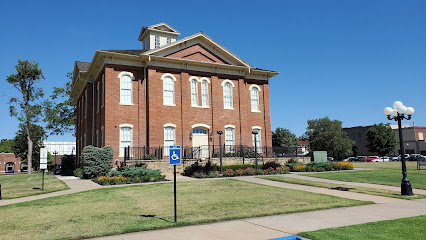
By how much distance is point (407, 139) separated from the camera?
273 ft

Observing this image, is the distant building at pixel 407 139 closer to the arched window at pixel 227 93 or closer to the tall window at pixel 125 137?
the arched window at pixel 227 93

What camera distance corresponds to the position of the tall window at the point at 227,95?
100ft

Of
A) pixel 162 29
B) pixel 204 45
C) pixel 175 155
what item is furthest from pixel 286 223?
pixel 162 29

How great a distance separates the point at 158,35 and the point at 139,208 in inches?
993

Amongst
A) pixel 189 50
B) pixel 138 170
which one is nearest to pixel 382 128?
pixel 189 50

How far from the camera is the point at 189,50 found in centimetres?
2917

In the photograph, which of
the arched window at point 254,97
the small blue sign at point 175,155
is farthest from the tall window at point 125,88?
the small blue sign at point 175,155

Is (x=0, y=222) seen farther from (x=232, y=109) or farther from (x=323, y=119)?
(x=323, y=119)

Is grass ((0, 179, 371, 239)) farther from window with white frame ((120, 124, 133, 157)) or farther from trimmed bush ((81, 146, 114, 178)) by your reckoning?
window with white frame ((120, 124, 133, 157))

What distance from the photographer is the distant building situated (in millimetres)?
80250

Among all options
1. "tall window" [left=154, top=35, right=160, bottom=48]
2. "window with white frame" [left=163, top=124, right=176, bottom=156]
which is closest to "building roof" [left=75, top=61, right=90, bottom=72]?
"tall window" [left=154, top=35, right=160, bottom=48]

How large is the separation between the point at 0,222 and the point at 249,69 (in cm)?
2501

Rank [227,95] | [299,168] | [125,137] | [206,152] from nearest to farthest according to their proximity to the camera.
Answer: [299,168], [125,137], [206,152], [227,95]

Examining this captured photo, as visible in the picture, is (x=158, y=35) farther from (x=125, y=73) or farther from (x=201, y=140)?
(x=201, y=140)
